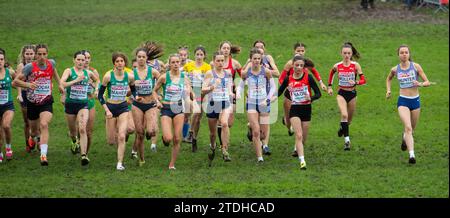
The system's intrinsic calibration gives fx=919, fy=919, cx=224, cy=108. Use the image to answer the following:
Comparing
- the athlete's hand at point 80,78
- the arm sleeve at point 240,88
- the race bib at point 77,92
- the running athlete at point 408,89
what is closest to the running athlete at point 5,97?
the race bib at point 77,92

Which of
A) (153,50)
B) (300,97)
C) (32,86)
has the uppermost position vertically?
(153,50)

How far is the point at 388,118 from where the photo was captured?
2344 centimetres

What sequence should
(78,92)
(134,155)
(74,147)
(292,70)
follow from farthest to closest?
(74,147) < (134,155) < (78,92) < (292,70)

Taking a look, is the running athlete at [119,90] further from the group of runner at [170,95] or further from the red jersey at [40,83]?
the red jersey at [40,83]

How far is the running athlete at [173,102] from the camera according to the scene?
17.3 m

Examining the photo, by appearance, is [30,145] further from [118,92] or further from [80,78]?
[118,92]

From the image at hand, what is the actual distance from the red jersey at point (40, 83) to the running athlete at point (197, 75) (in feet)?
10.1

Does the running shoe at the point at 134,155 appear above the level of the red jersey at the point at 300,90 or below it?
below

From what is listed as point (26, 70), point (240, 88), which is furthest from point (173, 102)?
point (26, 70)

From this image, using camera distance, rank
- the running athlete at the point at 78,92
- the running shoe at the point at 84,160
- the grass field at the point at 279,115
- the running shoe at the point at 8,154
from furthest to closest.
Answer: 1. the running shoe at the point at 8,154
2. the running athlete at the point at 78,92
3. the running shoe at the point at 84,160
4. the grass field at the point at 279,115

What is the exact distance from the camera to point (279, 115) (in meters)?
24.4

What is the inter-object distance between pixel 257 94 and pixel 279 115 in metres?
6.13

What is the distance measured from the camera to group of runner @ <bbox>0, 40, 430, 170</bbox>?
58.0 feet
